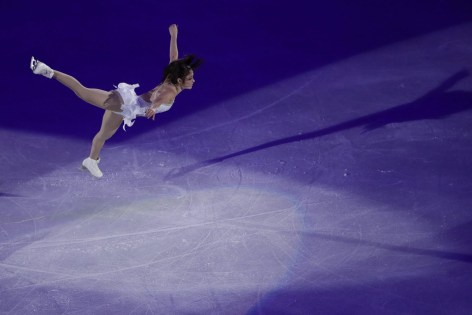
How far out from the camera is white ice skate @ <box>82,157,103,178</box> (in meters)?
7.79

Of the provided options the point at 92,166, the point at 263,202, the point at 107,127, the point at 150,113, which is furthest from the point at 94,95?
the point at 263,202

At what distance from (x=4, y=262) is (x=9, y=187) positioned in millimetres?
1105

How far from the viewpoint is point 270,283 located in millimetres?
7129

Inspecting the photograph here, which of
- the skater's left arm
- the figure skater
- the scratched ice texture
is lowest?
the scratched ice texture

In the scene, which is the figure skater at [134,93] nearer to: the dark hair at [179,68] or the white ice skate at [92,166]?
the dark hair at [179,68]

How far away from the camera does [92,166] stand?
7789 mm

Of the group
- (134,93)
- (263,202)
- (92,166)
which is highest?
(134,93)

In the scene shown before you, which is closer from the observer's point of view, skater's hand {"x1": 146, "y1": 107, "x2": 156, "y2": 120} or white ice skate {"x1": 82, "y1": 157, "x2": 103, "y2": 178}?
skater's hand {"x1": 146, "y1": 107, "x2": 156, "y2": 120}

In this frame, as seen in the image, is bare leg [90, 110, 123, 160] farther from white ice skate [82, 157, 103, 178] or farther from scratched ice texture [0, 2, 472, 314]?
scratched ice texture [0, 2, 472, 314]

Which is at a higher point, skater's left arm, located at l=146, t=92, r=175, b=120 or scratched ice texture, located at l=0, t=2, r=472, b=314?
skater's left arm, located at l=146, t=92, r=175, b=120

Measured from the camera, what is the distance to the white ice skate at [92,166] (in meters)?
7.79

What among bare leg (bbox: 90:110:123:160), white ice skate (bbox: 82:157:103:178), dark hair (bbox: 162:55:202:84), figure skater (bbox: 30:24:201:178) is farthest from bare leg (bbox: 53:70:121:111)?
white ice skate (bbox: 82:157:103:178)

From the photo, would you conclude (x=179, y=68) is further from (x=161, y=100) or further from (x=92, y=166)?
(x=92, y=166)

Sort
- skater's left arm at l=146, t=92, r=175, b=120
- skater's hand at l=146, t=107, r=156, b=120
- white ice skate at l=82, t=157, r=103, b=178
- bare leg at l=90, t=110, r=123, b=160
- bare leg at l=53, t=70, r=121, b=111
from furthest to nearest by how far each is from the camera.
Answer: white ice skate at l=82, t=157, r=103, b=178
bare leg at l=90, t=110, r=123, b=160
bare leg at l=53, t=70, r=121, b=111
skater's left arm at l=146, t=92, r=175, b=120
skater's hand at l=146, t=107, r=156, b=120
